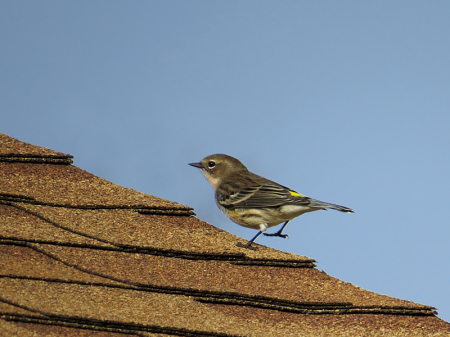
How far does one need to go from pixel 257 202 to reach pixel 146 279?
2.42 meters

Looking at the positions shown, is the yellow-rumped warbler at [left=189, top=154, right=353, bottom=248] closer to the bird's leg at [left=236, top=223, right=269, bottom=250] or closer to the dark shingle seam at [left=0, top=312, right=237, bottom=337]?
the bird's leg at [left=236, top=223, right=269, bottom=250]

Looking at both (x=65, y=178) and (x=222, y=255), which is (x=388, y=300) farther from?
(x=65, y=178)

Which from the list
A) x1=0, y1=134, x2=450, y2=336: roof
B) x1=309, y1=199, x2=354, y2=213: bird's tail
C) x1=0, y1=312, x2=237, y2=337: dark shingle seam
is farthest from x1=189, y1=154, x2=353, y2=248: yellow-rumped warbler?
x1=0, y1=312, x2=237, y2=337: dark shingle seam

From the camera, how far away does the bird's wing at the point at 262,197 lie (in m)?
7.76

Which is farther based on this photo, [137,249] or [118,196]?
[118,196]

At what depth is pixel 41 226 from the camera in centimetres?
687

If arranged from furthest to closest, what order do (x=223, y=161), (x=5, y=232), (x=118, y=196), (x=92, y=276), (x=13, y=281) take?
(x=223, y=161) < (x=118, y=196) < (x=5, y=232) < (x=92, y=276) < (x=13, y=281)

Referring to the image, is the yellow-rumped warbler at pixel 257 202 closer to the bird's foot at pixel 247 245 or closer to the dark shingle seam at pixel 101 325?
the bird's foot at pixel 247 245

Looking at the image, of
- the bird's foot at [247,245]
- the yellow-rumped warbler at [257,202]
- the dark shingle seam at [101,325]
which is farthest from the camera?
the yellow-rumped warbler at [257,202]

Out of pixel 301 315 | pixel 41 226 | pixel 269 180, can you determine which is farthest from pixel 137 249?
pixel 269 180

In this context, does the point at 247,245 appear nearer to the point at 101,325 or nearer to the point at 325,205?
the point at 325,205

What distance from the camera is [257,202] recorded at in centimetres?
792

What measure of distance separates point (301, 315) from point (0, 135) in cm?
574

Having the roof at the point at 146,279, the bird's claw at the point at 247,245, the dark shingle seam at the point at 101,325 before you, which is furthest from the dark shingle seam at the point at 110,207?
the dark shingle seam at the point at 101,325
